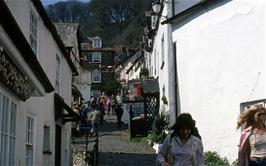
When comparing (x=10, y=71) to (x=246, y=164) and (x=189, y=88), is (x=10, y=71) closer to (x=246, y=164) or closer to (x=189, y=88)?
(x=246, y=164)

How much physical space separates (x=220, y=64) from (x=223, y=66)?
0.59 ft

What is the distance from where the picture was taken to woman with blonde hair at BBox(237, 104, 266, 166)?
7301 mm

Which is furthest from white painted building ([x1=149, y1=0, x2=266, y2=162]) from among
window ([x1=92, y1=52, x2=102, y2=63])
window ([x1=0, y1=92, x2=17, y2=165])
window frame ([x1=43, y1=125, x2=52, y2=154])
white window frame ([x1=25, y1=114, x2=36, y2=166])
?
window ([x1=92, y1=52, x2=102, y2=63])

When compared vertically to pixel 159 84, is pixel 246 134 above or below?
below

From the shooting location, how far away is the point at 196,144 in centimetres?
706

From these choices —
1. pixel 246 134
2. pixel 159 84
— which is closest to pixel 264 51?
pixel 246 134

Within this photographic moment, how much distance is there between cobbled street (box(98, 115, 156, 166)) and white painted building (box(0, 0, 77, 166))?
1.57 m

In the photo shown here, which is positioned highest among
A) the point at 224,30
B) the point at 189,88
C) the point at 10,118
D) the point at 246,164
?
the point at 224,30

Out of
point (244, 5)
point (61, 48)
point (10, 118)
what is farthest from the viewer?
point (61, 48)

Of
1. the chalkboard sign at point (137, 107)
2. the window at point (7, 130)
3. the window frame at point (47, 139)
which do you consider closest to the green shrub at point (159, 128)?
the window frame at point (47, 139)

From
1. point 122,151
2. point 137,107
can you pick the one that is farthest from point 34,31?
point 137,107

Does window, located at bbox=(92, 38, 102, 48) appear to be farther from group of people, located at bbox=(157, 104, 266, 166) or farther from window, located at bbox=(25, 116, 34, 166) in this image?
group of people, located at bbox=(157, 104, 266, 166)

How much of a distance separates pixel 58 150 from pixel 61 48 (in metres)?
3.30

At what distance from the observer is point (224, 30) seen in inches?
617
